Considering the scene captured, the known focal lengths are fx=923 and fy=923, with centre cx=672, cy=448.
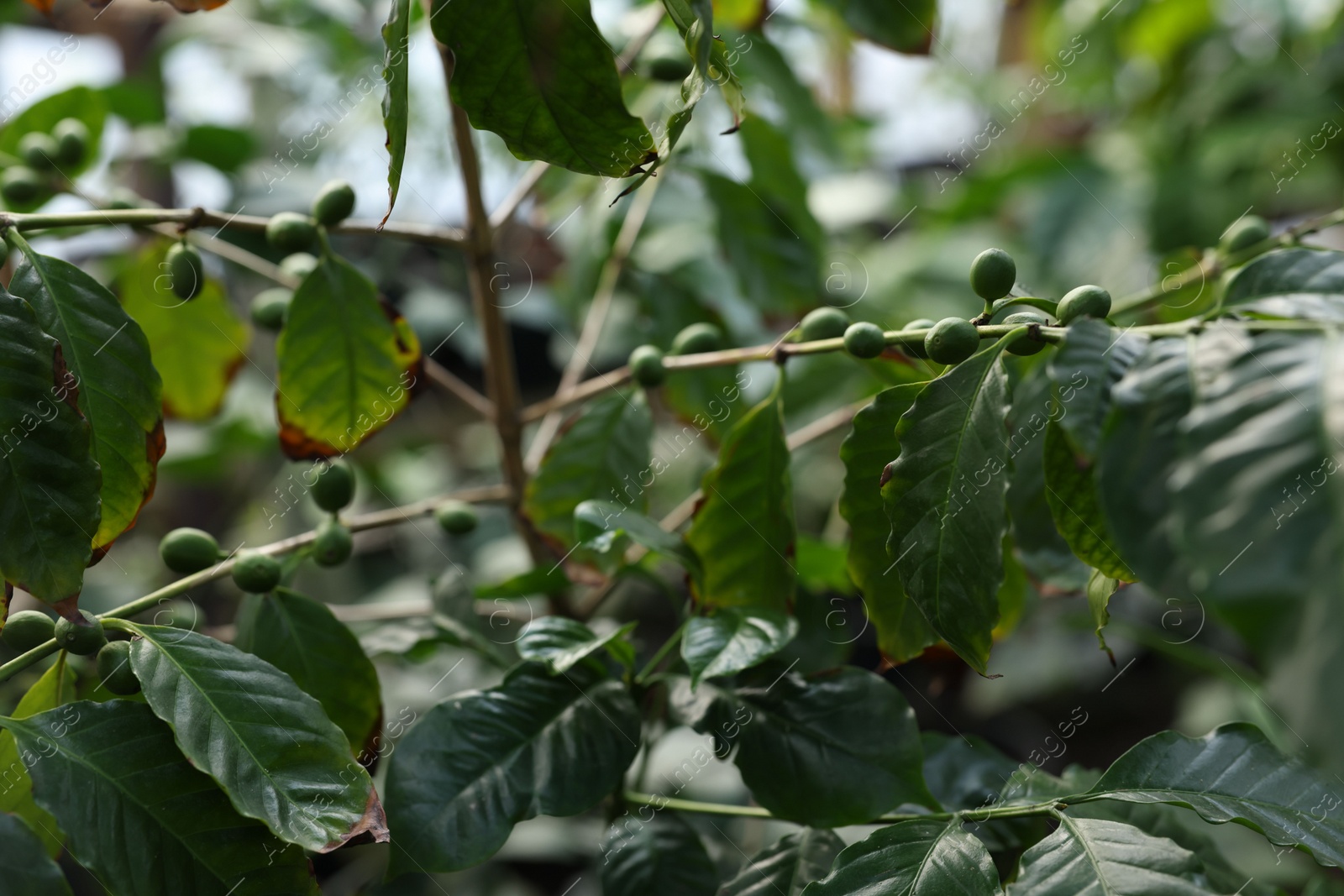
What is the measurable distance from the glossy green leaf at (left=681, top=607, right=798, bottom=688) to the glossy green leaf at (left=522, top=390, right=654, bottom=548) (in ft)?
0.64

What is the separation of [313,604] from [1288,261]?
618 millimetres

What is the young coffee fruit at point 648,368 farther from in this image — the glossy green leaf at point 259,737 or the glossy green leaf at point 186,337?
the glossy green leaf at point 186,337

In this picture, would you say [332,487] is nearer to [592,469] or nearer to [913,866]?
[592,469]

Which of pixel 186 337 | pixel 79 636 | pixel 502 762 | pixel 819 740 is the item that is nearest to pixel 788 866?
pixel 819 740

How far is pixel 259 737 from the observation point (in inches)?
18.9

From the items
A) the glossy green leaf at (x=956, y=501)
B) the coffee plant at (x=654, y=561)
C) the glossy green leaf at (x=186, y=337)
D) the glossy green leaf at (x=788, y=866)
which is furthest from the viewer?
the glossy green leaf at (x=186, y=337)

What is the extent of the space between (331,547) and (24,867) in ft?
0.90

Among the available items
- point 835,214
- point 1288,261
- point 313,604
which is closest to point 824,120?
point 835,214

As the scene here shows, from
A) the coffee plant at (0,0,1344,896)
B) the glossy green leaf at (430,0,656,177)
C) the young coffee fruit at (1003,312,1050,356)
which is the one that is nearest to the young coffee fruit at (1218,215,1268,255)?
the coffee plant at (0,0,1344,896)

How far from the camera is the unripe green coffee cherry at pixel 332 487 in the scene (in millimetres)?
675

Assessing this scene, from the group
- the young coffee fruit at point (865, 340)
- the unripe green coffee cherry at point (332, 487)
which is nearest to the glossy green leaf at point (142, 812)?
the unripe green coffee cherry at point (332, 487)

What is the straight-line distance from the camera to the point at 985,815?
52 cm

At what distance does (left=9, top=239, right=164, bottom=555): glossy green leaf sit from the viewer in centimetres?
52

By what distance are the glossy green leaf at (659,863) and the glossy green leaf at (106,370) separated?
0.39 m
